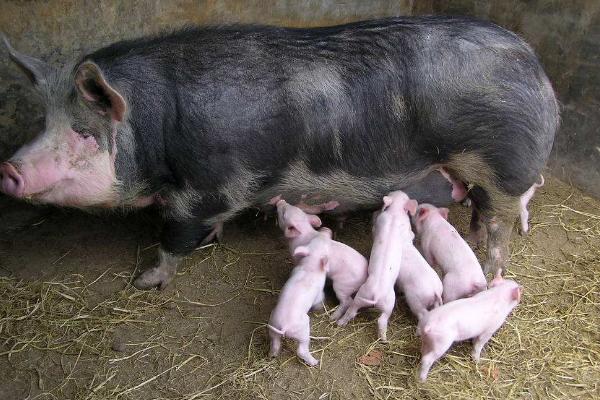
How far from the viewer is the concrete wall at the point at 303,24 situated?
4.02 metres

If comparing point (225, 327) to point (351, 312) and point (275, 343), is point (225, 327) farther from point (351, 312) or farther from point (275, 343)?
point (351, 312)

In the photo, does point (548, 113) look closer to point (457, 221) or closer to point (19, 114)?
point (457, 221)

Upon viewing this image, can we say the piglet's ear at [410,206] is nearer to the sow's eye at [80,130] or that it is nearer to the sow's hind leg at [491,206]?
the sow's hind leg at [491,206]

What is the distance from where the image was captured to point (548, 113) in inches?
144

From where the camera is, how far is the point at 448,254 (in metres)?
3.62

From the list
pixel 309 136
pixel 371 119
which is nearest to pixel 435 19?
pixel 371 119

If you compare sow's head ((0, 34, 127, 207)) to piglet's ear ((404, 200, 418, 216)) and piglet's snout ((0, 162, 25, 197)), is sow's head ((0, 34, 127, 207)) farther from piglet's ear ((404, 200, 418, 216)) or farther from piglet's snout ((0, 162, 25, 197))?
piglet's ear ((404, 200, 418, 216))

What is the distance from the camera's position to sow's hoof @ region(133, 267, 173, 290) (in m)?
4.00

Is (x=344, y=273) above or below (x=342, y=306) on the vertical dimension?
above

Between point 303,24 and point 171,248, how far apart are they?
7.66 feet

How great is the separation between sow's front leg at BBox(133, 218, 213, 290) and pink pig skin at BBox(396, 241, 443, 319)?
130cm

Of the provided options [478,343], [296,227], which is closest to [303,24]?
[296,227]

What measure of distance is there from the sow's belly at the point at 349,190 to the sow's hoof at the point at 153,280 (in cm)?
81

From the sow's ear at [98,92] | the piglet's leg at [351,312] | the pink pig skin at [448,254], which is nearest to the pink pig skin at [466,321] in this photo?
the pink pig skin at [448,254]
